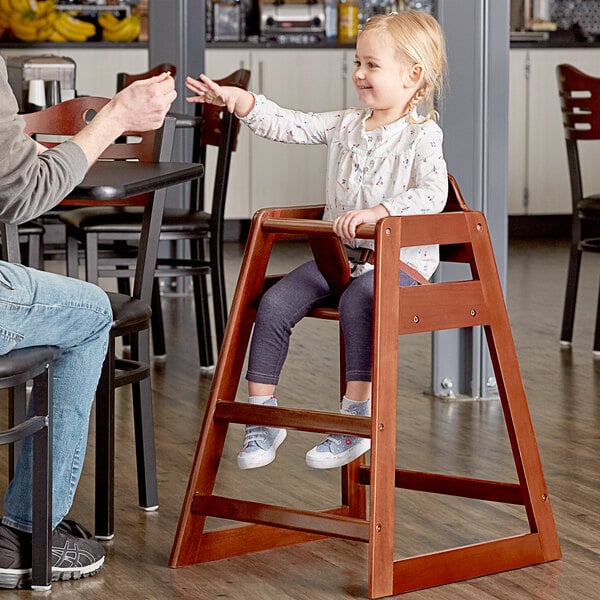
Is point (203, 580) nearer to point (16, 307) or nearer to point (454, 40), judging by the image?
point (16, 307)

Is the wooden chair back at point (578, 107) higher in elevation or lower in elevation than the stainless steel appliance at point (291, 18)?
lower

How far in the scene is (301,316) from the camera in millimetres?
2262

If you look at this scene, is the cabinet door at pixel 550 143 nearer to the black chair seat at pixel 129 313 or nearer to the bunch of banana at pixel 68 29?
the bunch of banana at pixel 68 29

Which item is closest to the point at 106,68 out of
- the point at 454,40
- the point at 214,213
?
the point at 214,213

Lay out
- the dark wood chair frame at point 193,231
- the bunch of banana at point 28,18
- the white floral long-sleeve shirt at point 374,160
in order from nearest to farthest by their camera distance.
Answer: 1. the white floral long-sleeve shirt at point 374,160
2. the dark wood chair frame at point 193,231
3. the bunch of banana at point 28,18

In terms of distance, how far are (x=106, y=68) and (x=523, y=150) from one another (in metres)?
2.33

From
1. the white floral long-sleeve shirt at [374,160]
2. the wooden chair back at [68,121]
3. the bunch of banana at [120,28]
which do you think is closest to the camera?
the white floral long-sleeve shirt at [374,160]

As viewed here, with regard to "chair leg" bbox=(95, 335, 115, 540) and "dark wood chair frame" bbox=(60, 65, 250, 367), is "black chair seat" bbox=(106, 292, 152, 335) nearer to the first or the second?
"chair leg" bbox=(95, 335, 115, 540)

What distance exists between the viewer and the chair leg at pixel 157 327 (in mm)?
4035

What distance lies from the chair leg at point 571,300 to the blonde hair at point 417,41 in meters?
1.95

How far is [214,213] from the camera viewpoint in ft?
12.4

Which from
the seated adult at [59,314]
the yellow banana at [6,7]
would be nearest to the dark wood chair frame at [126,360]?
the seated adult at [59,314]

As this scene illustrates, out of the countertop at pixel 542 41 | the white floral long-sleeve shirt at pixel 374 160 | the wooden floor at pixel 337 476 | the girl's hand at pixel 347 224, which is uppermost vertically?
the countertop at pixel 542 41

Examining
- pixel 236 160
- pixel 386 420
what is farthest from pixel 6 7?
pixel 386 420
